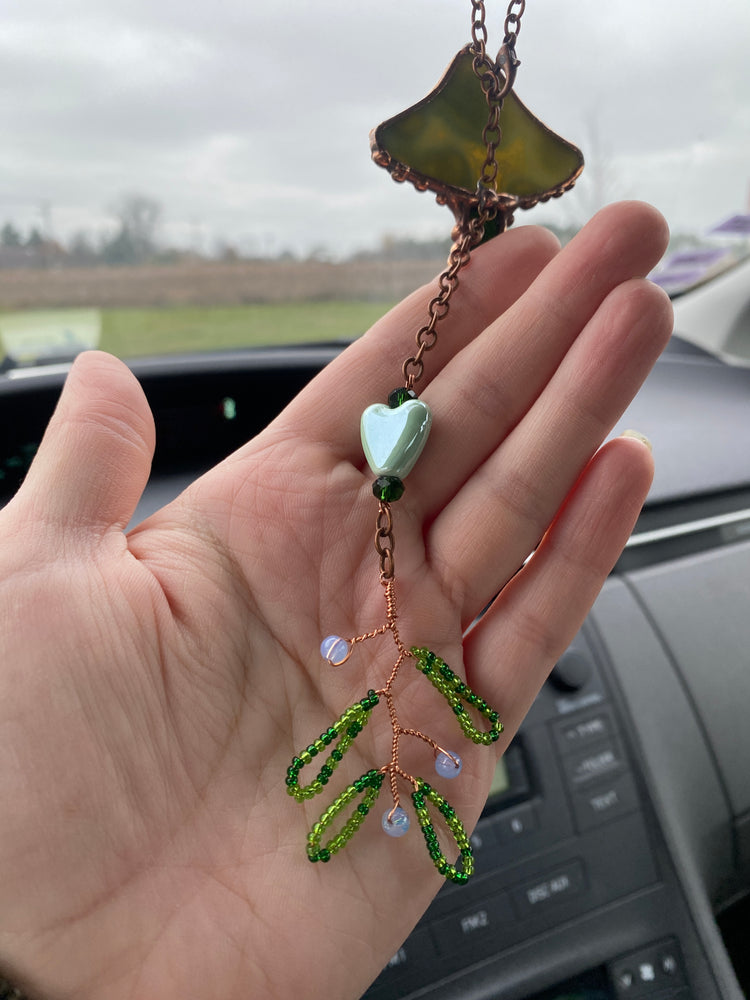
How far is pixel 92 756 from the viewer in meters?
0.93

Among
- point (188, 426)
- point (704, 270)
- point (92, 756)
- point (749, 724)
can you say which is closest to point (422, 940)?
point (92, 756)

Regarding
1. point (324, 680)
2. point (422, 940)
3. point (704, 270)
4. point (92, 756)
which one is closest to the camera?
point (92, 756)

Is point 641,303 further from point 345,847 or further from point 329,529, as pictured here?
point 345,847

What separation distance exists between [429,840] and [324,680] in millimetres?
230

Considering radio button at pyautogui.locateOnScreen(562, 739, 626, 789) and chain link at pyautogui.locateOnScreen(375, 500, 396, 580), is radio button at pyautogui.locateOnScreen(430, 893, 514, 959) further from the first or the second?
chain link at pyautogui.locateOnScreen(375, 500, 396, 580)

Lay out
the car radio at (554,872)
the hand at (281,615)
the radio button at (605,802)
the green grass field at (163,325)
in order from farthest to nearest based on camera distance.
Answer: the green grass field at (163,325)
the radio button at (605,802)
the car radio at (554,872)
the hand at (281,615)

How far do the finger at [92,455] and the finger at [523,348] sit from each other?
0.37 metres

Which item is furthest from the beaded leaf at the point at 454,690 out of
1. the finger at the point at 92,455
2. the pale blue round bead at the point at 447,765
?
the finger at the point at 92,455

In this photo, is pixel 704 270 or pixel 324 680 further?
pixel 704 270

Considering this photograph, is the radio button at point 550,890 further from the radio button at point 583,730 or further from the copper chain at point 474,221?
the copper chain at point 474,221

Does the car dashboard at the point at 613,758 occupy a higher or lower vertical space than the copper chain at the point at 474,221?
lower

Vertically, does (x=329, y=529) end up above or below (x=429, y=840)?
above

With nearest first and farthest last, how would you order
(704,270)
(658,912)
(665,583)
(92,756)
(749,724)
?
1. (92,756)
2. (658,912)
3. (749,724)
4. (665,583)
5. (704,270)

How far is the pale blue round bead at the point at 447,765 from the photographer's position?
989 millimetres
